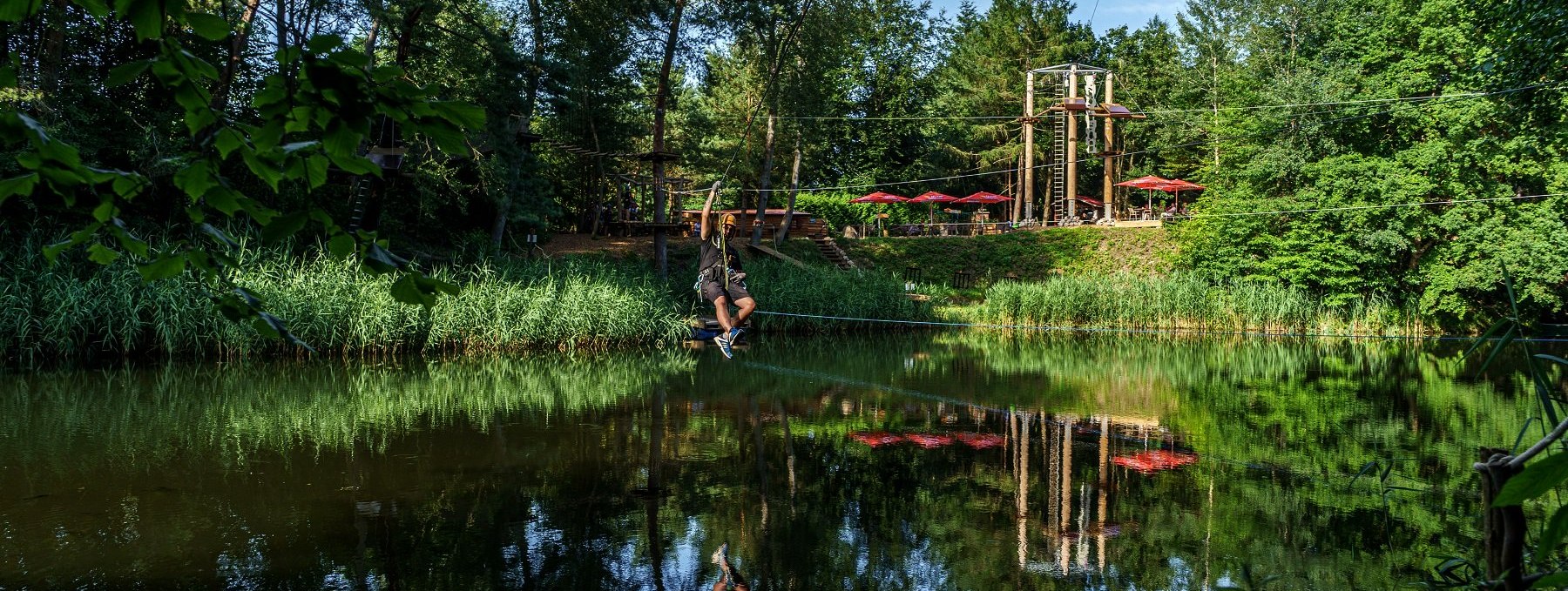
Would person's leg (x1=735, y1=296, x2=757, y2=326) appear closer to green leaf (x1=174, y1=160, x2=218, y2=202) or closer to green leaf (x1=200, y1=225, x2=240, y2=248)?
green leaf (x1=200, y1=225, x2=240, y2=248)

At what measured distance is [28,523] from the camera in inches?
235

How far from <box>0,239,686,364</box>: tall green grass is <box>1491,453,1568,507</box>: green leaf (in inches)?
557

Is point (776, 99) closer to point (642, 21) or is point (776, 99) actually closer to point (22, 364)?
point (642, 21)

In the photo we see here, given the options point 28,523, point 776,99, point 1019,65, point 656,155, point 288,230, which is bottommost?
point 28,523

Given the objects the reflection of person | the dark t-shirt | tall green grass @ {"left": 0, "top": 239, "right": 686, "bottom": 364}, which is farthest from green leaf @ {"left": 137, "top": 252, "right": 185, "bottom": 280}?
tall green grass @ {"left": 0, "top": 239, "right": 686, "bottom": 364}

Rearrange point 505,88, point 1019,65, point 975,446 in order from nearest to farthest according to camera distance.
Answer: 1. point 975,446
2. point 505,88
3. point 1019,65

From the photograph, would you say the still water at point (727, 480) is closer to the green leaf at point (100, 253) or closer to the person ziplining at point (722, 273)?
the person ziplining at point (722, 273)

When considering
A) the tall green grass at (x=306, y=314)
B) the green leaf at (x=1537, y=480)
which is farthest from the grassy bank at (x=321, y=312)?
the green leaf at (x=1537, y=480)

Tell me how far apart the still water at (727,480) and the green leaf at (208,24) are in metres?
3.06

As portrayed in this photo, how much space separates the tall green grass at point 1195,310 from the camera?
23656 mm

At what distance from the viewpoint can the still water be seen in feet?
17.4

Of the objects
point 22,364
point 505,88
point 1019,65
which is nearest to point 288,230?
point 22,364

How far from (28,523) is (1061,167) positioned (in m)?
37.5

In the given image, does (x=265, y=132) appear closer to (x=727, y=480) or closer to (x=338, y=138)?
(x=338, y=138)
